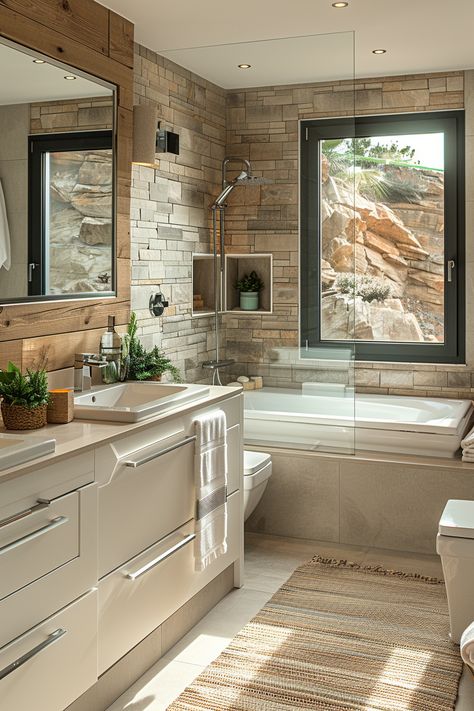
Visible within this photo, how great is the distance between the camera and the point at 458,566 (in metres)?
2.94

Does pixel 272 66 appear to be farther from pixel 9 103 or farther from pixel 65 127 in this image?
pixel 9 103

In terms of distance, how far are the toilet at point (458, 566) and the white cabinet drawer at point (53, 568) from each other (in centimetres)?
134

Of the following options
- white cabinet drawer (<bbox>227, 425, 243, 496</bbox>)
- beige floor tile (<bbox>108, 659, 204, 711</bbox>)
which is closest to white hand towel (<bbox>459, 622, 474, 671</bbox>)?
beige floor tile (<bbox>108, 659, 204, 711</bbox>)

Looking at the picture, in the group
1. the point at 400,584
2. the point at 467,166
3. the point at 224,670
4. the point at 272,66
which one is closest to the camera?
the point at 224,670

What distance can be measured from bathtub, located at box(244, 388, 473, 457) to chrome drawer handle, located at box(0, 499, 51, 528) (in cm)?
220


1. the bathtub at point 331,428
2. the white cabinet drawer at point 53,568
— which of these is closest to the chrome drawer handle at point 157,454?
the white cabinet drawer at point 53,568

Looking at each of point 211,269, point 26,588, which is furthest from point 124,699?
point 211,269

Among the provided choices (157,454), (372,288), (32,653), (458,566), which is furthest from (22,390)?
(372,288)

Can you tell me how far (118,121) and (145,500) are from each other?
1793 millimetres

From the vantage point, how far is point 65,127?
3166 millimetres

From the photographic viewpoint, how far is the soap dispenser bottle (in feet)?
11.0

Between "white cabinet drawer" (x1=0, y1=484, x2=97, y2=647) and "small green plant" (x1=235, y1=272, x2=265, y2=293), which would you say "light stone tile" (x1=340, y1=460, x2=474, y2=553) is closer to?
"small green plant" (x1=235, y1=272, x2=265, y2=293)

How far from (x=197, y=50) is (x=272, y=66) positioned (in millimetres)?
396

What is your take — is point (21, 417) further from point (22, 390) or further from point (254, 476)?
point (254, 476)
